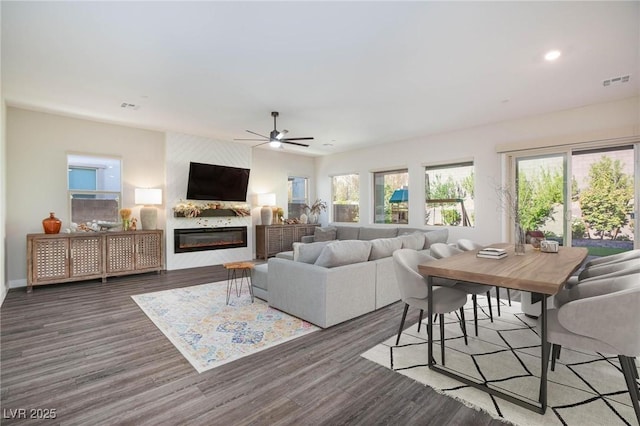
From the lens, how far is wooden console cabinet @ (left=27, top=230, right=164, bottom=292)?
184 inches

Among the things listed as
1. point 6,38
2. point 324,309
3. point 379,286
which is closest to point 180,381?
point 324,309

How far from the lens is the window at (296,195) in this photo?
8.74 m

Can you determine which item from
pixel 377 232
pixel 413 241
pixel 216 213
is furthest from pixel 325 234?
pixel 413 241

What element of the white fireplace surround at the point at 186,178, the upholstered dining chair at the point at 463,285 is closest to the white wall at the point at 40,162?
the white fireplace surround at the point at 186,178

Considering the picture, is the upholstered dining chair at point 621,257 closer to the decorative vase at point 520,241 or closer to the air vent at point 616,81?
the decorative vase at point 520,241

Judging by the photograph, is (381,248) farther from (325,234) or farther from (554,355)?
(325,234)

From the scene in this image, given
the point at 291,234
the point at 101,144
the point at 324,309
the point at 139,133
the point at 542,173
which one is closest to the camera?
the point at 324,309

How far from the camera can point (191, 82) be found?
3.82 meters

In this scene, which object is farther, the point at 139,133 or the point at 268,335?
the point at 139,133

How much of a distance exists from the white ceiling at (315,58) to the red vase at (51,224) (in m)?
1.77

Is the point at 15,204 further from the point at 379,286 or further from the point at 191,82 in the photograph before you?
the point at 379,286

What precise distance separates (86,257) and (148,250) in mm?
934

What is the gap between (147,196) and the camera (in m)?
5.86

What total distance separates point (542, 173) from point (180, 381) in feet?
19.9
